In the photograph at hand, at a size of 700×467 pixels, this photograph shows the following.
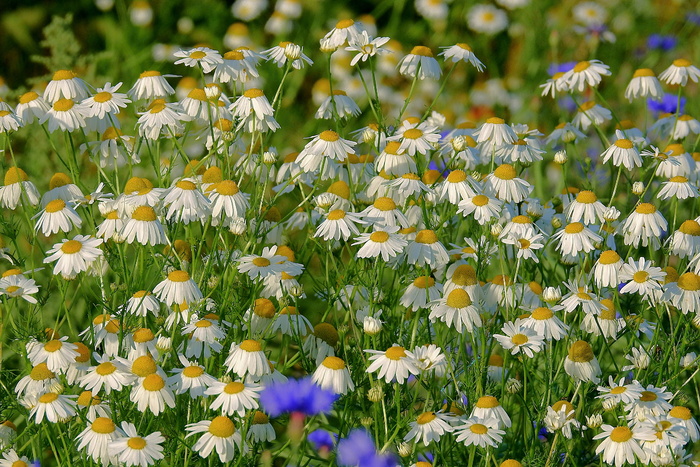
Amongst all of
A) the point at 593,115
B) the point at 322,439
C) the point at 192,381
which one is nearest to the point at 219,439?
the point at 192,381

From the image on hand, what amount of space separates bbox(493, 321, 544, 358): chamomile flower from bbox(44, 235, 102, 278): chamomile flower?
44.3 inches

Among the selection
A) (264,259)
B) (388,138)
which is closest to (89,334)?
(264,259)

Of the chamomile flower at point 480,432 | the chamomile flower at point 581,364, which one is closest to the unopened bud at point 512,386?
the chamomile flower at point 581,364

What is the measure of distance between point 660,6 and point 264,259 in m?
6.51

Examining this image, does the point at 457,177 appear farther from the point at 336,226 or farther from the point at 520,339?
the point at 520,339

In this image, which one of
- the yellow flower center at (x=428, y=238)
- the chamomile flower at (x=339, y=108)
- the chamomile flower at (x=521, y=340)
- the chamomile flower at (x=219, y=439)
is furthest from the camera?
the chamomile flower at (x=339, y=108)

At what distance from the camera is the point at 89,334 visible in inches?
107

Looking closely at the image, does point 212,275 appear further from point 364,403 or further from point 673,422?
point 673,422

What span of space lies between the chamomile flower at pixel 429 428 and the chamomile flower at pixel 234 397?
42 centimetres

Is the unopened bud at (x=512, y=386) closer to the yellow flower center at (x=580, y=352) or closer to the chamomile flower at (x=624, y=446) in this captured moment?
the yellow flower center at (x=580, y=352)

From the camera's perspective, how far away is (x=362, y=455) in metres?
2.33

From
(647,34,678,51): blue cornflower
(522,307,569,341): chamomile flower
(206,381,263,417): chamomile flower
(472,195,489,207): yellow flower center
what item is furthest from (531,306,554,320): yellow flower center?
(647,34,678,51): blue cornflower

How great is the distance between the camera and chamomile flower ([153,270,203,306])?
8.02 feet

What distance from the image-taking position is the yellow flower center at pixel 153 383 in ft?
7.25
